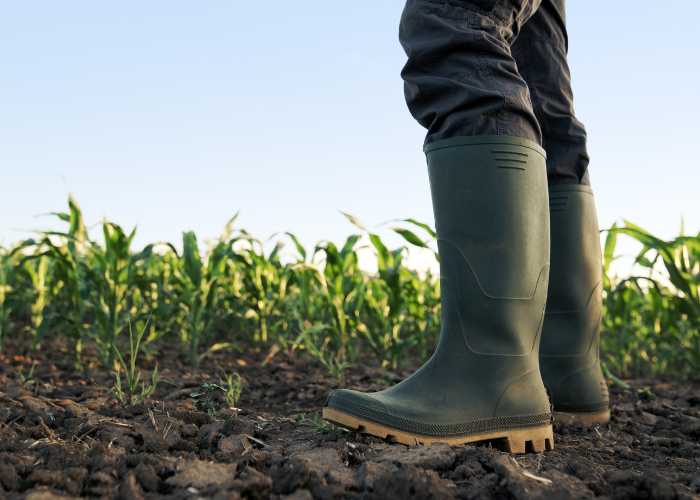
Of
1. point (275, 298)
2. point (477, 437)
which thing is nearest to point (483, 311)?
point (477, 437)

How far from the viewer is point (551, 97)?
4.66ft

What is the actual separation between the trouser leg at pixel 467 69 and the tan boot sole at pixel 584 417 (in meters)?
0.78

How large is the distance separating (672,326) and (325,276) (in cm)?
231

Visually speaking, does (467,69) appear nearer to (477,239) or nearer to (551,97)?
(477,239)

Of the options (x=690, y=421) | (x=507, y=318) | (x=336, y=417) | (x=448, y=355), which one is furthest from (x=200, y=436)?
(x=690, y=421)

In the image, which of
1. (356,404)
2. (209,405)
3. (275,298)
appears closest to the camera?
(356,404)

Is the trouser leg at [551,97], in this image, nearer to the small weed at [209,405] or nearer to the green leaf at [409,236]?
the green leaf at [409,236]

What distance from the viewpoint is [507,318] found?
0.99 meters

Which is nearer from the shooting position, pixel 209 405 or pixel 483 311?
pixel 483 311

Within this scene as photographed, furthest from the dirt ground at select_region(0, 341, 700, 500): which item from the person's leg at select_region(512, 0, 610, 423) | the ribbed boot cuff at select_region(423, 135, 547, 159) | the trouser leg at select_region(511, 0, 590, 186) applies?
the trouser leg at select_region(511, 0, 590, 186)

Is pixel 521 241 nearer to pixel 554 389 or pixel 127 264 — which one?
pixel 554 389

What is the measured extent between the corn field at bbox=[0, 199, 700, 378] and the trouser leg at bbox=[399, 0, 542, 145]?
90cm

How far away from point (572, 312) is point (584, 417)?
30cm

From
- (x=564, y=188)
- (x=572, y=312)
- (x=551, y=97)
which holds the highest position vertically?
(x=551, y=97)
